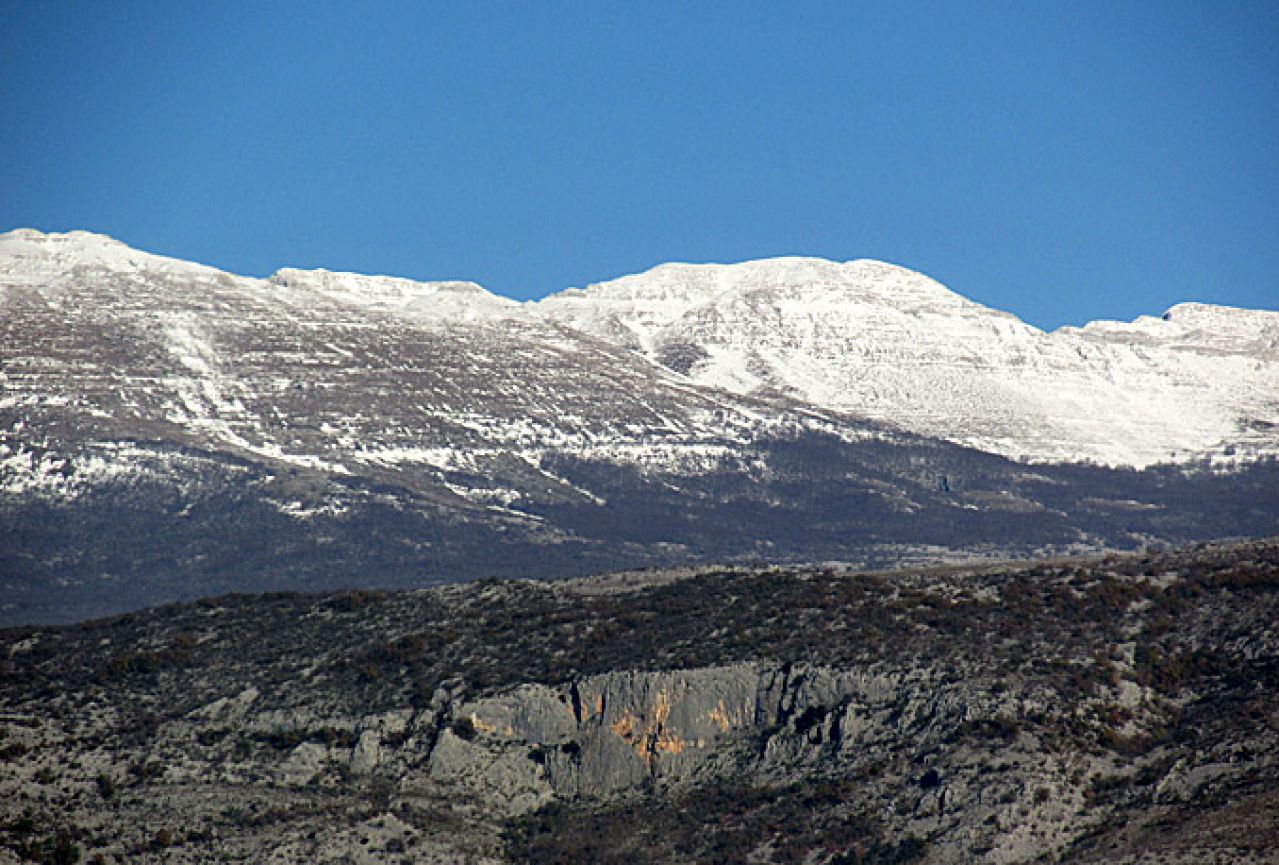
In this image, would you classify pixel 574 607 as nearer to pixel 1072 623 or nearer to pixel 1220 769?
pixel 1072 623

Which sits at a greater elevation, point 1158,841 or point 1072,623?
point 1072,623

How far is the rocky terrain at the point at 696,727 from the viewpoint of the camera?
255ft

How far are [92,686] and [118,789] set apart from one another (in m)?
12.7

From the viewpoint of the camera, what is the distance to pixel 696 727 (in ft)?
289

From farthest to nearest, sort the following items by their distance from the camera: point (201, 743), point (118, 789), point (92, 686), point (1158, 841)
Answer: point (92, 686) → point (201, 743) → point (118, 789) → point (1158, 841)

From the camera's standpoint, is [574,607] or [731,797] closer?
[731,797]

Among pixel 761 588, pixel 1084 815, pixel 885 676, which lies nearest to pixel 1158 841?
pixel 1084 815

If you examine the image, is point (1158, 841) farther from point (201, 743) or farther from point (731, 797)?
point (201, 743)

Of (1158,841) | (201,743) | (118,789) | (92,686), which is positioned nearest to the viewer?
(1158,841)

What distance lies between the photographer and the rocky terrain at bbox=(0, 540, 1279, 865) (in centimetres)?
7775

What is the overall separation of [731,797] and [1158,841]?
18.0 m

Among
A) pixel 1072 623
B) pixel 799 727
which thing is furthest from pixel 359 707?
pixel 1072 623

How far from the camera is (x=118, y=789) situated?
275 ft

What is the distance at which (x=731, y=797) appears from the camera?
3319 inches
